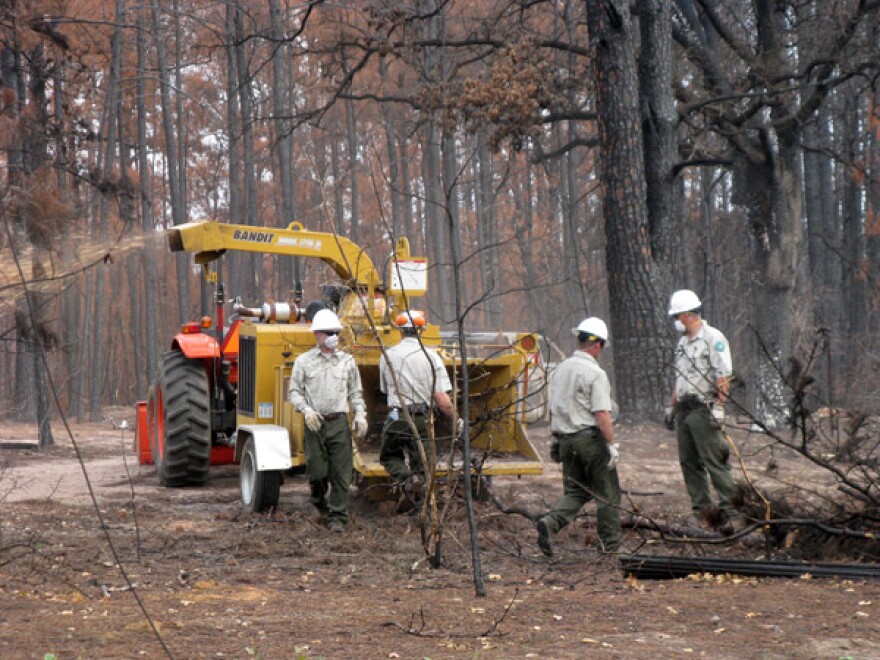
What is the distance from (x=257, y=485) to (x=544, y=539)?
3038 millimetres

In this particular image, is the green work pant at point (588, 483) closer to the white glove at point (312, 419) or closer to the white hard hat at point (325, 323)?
the white glove at point (312, 419)

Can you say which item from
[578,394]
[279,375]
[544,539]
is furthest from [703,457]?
[279,375]

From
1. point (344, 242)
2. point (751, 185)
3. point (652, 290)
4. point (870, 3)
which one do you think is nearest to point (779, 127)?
point (751, 185)

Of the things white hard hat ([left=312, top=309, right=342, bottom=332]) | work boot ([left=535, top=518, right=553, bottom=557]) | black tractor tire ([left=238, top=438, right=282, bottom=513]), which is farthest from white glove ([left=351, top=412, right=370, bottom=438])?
work boot ([left=535, top=518, right=553, bottom=557])

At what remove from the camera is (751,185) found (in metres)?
19.5

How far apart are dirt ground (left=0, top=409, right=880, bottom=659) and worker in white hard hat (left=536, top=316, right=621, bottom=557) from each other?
1.57 ft

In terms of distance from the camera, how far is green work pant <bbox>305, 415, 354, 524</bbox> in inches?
383

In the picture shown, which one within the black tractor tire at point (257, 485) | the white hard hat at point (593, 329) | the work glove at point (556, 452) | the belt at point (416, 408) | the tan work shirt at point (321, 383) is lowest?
the black tractor tire at point (257, 485)

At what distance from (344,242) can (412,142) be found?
3047 centimetres

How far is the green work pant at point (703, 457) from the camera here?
934 centimetres

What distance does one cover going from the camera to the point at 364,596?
6746 millimetres

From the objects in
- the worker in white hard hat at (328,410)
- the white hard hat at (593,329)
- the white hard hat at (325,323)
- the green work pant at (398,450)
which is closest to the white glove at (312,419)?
the worker in white hard hat at (328,410)

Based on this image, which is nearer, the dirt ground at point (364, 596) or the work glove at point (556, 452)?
the dirt ground at point (364, 596)

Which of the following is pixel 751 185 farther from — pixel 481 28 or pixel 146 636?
pixel 146 636
